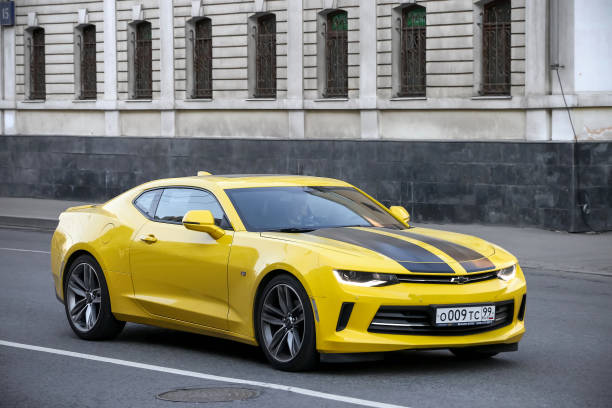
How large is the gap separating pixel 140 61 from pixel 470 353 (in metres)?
24.0

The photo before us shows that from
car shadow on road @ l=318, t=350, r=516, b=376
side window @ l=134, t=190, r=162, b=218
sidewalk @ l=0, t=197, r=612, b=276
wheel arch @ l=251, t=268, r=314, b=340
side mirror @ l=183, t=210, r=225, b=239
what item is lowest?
sidewalk @ l=0, t=197, r=612, b=276

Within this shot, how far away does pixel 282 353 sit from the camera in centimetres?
819

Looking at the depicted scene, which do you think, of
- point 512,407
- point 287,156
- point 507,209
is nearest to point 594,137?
point 507,209

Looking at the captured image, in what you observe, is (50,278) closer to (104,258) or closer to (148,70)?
(104,258)

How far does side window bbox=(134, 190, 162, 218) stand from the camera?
9.66m

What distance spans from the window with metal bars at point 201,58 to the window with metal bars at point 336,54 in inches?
151

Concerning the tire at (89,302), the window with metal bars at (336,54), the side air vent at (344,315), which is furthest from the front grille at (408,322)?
the window with metal bars at (336,54)

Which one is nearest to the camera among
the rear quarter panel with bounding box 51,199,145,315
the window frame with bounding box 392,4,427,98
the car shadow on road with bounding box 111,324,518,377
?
the car shadow on road with bounding box 111,324,518,377

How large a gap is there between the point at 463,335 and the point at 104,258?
314 cm

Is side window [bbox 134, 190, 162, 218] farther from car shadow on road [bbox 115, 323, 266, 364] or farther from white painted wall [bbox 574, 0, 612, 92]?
white painted wall [bbox 574, 0, 612, 92]

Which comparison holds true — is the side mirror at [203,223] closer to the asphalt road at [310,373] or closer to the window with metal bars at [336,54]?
the asphalt road at [310,373]

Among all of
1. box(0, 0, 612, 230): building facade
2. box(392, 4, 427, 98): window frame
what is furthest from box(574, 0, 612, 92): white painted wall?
box(392, 4, 427, 98): window frame

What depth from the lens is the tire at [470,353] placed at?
27.6 feet

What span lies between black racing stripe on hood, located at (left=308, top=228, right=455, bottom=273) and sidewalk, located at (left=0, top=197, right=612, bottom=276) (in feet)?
A: 26.7
